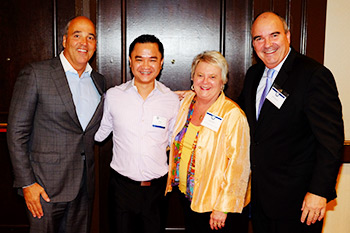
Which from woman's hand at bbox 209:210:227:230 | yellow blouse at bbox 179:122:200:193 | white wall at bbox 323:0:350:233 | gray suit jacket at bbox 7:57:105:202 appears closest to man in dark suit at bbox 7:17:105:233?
gray suit jacket at bbox 7:57:105:202

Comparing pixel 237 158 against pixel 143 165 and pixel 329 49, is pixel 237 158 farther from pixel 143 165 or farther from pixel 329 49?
pixel 329 49

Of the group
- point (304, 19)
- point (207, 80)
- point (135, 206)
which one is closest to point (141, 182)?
point (135, 206)

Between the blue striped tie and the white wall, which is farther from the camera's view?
the white wall

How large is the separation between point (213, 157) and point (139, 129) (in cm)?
59

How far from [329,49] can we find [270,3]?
0.72 metres

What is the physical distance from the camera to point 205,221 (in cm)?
210

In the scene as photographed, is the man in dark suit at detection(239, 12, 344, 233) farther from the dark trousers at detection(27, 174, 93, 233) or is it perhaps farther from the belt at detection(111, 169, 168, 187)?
the dark trousers at detection(27, 174, 93, 233)

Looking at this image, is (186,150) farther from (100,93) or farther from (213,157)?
(100,93)

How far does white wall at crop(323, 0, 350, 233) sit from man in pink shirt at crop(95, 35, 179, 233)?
66.8 inches

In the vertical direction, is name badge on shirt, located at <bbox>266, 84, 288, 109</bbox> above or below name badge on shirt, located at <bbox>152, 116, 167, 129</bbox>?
above

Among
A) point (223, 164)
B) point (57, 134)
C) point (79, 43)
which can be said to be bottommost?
point (223, 164)

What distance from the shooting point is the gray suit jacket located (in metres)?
1.92

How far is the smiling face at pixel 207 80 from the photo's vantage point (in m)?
2.07

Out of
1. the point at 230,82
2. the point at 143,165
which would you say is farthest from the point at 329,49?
the point at 143,165
